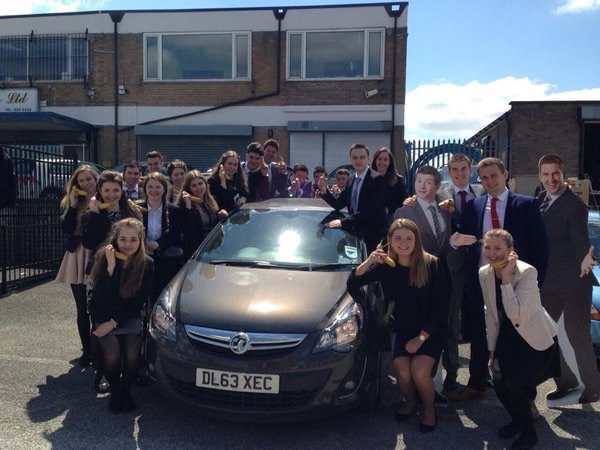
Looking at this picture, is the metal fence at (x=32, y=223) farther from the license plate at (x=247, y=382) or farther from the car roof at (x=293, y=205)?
the license plate at (x=247, y=382)

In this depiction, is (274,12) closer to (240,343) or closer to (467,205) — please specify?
(467,205)

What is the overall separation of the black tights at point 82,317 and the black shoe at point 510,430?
3586mm

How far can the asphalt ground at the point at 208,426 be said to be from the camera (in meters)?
3.51

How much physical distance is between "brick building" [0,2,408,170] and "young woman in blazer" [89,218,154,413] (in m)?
13.2

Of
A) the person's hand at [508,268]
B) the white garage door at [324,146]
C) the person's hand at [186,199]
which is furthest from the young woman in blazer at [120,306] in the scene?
the white garage door at [324,146]

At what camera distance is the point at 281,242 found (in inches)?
183

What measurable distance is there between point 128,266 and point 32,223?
18.1 feet

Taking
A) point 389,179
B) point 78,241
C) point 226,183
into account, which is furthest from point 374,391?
point 226,183

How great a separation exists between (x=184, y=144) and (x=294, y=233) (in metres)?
13.6

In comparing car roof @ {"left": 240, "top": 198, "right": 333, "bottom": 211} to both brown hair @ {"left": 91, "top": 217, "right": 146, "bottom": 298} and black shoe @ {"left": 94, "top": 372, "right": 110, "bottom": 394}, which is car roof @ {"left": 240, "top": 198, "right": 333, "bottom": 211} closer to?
brown hair @ {"left": 91, "top": 217, "right": 146, "bottom": 298}

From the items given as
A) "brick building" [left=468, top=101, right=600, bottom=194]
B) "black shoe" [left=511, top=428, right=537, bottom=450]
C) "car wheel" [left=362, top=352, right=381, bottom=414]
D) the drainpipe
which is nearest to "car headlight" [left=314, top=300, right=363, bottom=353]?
"car wheel" [left=362, top=352, right=381, bottom=414]

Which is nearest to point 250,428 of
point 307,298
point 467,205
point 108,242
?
point 307,298

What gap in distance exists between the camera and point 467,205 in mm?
4355

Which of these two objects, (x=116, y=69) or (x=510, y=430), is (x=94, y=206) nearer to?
(x=510, y=430)
